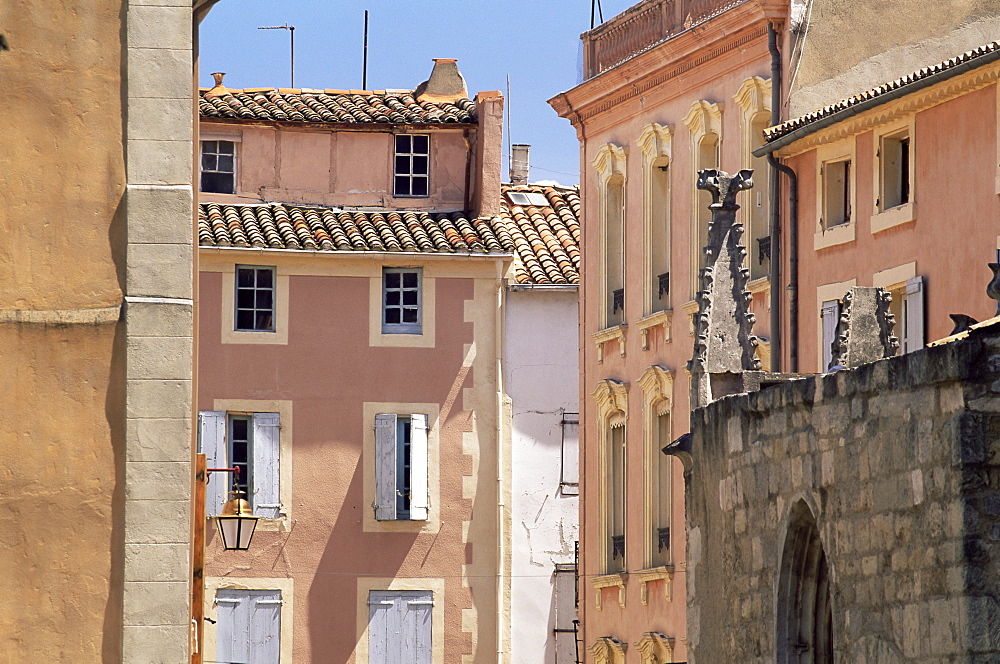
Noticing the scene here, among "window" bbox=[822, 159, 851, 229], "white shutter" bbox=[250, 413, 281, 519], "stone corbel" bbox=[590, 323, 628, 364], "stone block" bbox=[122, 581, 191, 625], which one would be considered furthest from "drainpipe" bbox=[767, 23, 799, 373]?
"stone block" bbox=[122, 581, 191, 625]

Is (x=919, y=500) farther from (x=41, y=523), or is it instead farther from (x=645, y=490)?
(x=645, y=490)

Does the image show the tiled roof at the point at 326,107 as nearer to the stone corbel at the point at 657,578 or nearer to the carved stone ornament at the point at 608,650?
the carved stone ornament at the point at 608,650

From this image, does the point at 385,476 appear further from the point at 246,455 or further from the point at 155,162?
the point at 155,162

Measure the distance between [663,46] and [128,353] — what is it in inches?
688

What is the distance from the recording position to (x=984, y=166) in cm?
2298

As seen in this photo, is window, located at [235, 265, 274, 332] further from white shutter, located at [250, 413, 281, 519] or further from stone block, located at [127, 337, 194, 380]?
stone block, located at [127, 337, 194, 380]

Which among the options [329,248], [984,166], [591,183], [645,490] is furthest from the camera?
[329,248]

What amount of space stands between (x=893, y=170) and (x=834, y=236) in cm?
116

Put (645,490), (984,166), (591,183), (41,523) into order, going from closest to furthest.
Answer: (41,523) < (984,166) < (645,490) < (591,183)

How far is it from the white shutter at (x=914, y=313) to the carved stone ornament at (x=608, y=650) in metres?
7.60

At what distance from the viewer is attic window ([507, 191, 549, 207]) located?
37.7 metres

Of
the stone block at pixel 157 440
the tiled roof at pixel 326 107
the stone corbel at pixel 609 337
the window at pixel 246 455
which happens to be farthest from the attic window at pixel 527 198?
the stone block at pixel 157 440

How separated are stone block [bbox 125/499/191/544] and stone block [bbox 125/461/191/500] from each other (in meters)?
0.04

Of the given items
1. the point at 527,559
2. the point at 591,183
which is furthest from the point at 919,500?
the point at 527,559
